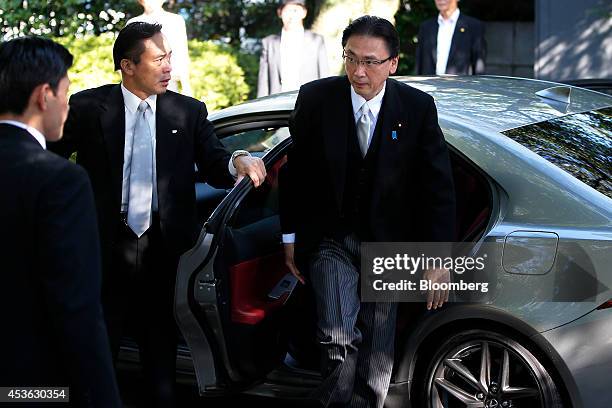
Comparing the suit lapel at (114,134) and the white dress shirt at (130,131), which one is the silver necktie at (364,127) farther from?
the suit lapel at (114,134)

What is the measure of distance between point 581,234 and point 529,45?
9.85 meters

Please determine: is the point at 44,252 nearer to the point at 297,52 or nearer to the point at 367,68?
the point at 367,68

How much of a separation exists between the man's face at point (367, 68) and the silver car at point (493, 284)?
387mm

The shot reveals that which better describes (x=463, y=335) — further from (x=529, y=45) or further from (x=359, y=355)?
(x=529, y=45)

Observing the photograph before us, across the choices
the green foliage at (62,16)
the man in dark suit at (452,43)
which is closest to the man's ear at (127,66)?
the man in dark suit at (452,43)

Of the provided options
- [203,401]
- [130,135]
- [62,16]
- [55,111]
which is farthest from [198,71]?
[55,111]

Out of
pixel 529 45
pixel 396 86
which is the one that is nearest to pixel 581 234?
pixel 396 86

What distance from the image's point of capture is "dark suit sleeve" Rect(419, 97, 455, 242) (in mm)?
4293

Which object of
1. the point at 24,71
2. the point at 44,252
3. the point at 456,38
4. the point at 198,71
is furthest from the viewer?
the point at 198,71

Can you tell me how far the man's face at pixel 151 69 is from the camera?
456 cm

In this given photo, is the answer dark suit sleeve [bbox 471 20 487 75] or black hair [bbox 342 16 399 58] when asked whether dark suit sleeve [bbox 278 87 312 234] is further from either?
dark suit sleeve [bbox 471 20 487 75]

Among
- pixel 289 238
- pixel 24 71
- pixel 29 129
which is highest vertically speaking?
pixel 24 71

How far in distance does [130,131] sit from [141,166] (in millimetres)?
157

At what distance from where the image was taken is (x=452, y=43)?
9.30 meters
